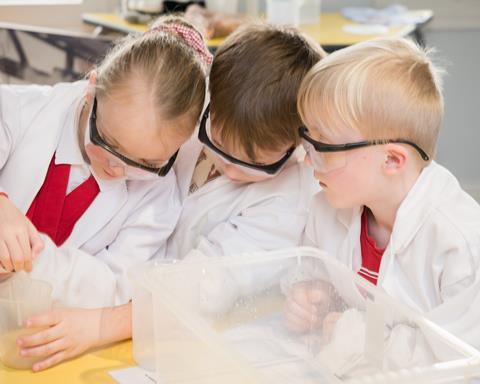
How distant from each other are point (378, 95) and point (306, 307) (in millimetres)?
348

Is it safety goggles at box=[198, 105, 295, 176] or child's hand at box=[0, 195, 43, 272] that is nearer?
child's hand at box=[0, 195, 43, 272]

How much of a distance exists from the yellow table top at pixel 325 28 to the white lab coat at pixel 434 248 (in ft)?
5.13

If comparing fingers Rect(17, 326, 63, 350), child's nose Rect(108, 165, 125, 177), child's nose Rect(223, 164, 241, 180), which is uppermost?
child's nose Rect(108, 165, 125, 177)

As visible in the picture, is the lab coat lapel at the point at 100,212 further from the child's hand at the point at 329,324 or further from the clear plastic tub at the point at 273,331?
the child's hand at the point at 329,324

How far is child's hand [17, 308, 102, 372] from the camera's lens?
1164 mm

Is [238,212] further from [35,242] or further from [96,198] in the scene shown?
[35,242]

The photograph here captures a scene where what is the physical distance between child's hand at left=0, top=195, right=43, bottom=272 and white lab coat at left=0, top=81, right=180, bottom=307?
12 centimetres

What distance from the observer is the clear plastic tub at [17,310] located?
116 centimetres

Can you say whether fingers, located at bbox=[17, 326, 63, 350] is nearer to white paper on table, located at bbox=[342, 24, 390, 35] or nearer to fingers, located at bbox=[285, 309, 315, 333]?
fingers, located at bbox=[285, 309, 315, 333]

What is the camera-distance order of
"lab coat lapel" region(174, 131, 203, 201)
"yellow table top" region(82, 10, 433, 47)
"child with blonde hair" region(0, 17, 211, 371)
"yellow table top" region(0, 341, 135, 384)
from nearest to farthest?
"yellow table top" region(0, 341, 135, 384) < "child with blonde hair" region(0, 17, 211, 371) < "lab coat lapel" region(174, 131, 203, 201) < "yellow table top" region(82, 10, 433, 47)

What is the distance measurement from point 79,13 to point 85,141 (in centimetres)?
220

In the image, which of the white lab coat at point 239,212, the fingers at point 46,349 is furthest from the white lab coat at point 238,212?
the fingers at point 46,349

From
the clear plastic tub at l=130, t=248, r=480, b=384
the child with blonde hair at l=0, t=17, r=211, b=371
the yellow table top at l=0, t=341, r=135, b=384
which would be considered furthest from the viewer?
the child with blonde hair at l=0, t=17, r=211, b=371

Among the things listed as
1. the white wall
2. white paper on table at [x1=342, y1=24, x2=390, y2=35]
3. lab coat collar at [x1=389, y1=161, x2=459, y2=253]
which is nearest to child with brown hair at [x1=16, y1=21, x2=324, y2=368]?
lab coat collar at [x1=389, y1=161, x2=459, y2=253]
